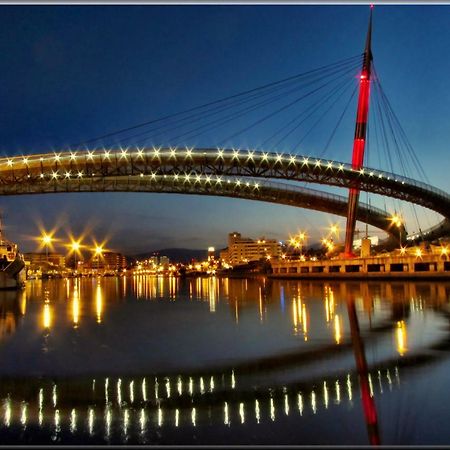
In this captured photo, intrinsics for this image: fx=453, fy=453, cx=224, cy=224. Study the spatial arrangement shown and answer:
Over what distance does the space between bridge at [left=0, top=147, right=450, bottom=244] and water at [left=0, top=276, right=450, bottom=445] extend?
97.1 feet

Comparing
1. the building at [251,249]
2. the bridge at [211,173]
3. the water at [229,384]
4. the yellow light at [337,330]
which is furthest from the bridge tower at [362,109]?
the building at [251,249]

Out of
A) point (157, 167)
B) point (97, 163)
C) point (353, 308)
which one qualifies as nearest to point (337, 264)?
point (157, 167)

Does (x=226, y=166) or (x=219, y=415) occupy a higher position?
(x=226, y=166)

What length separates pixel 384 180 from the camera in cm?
5347

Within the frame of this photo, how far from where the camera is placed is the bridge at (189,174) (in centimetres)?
4319

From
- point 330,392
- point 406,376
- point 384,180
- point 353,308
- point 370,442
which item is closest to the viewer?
point 370,442

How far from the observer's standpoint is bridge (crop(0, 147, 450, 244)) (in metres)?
43.2

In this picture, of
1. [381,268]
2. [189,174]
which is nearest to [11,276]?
[189,174]

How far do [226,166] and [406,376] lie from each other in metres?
37.5

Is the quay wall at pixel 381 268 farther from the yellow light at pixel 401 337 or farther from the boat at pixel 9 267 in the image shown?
the boat at pixel 9 267

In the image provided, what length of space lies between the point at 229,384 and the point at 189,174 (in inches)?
1466

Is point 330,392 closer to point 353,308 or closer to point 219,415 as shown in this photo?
point 219,415

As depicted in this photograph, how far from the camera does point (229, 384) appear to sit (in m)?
8.45

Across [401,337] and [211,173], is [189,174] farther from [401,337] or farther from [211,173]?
[401,337]
